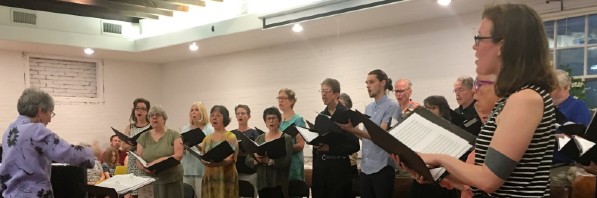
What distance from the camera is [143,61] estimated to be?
10125 mm

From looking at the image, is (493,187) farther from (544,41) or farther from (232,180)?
(232,180)

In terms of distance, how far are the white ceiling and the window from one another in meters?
0.18

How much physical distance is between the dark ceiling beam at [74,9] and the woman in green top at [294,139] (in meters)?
3.55

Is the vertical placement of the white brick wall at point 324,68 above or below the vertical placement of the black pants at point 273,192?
above

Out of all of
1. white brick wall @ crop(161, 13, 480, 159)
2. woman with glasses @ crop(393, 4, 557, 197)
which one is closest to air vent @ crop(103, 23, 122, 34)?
white brick wall @ crop(161, 13, 480, 159)

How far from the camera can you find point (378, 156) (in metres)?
4.22

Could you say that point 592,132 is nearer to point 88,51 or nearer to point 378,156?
point 378,156

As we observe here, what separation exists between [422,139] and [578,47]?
14.4ft

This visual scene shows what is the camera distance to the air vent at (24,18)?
7378 millimetres

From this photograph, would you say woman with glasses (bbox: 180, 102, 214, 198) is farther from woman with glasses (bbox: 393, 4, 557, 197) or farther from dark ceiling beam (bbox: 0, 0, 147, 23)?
woman with glasses (bbox: 393, 4, 557, 197)

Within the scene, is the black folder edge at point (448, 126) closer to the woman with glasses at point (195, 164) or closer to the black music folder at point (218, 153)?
the black music folder at point (218, 153)

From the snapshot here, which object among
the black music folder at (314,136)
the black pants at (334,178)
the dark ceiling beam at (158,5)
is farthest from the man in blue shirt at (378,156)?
the dark ceiling beam at (158,5)

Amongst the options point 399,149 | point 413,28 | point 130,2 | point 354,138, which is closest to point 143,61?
point 130,2

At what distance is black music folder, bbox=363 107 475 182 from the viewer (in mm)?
1398
